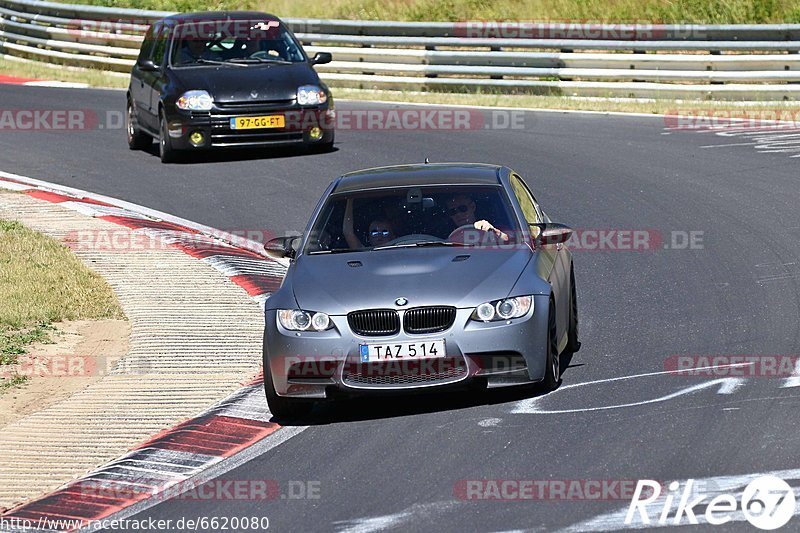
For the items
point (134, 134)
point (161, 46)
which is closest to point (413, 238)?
point (161, 46)

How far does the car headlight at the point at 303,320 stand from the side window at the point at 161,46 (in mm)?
11333

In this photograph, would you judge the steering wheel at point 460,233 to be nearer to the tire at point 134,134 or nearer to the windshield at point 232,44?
the windshield at point 232,44

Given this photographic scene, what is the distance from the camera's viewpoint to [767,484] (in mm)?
6883

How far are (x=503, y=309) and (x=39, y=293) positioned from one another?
5.26 meters

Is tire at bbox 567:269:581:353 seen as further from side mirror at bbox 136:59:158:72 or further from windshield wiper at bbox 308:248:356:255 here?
side mirror at bbox 136:59:158:72

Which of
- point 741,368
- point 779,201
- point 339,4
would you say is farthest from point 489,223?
point 339,4

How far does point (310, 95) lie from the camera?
18766 millimetres

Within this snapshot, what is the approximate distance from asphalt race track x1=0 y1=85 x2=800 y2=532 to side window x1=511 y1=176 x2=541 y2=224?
0.95m

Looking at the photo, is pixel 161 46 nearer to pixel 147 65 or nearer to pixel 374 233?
pixel 147 65

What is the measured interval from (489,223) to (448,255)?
0.60 m

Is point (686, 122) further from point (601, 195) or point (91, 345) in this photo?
point (91, 345)

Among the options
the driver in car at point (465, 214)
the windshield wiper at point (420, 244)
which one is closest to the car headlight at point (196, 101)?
the driver in car at point (465, 214)

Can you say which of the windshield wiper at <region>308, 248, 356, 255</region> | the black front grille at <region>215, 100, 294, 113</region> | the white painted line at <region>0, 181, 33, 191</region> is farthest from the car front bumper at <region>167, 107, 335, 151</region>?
the windshield wiper at <region>308, 248, 356, 255</region>

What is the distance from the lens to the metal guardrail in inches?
909
